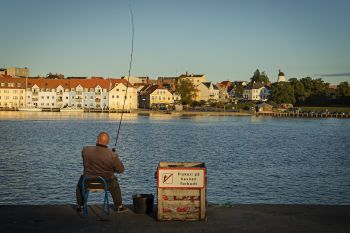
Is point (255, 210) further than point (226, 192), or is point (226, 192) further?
point (226, 192)

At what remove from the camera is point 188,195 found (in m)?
12.3

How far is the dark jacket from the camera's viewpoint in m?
12.8

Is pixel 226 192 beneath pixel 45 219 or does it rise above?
beneath

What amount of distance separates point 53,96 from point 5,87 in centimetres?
1640

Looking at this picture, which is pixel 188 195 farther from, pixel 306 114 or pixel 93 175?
pixel 306 114

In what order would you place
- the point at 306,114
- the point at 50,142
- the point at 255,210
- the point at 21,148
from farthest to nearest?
1. the point at 306,114
2. the point at 50,142
3. the point at 21,148
4. the point at 255,210

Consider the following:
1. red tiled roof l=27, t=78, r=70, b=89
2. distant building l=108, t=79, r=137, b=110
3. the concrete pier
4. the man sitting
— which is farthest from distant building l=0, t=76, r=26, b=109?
the man sitting

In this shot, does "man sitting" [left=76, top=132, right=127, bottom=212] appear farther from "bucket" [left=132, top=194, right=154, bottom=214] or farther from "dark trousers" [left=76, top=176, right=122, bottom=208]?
"bucket" [left=132, top=194, right=154, bottom=214]

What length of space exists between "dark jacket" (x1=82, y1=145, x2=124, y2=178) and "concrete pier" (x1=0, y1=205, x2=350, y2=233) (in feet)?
3.37

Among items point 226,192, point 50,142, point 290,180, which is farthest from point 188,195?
point 50,142

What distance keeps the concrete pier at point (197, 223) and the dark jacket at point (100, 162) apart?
1027 millimetres

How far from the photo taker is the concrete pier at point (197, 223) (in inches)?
458

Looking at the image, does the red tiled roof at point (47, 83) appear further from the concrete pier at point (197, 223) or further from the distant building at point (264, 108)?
the concrete pier at point (197, 223)

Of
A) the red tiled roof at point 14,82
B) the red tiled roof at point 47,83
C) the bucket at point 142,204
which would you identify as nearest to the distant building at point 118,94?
the red tiled roof at point 47,83
